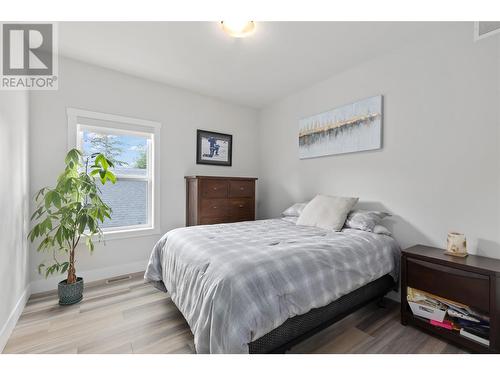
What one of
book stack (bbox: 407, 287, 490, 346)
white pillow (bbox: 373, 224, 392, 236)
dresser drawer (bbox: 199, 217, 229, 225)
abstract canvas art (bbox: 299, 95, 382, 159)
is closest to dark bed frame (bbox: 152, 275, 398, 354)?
book stack (bbox: 407, 287, 490, 346)

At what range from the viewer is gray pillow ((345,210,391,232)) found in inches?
86.6

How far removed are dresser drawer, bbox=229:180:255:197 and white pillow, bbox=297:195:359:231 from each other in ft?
3.43

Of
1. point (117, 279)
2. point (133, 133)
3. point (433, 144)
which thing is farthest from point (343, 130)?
point (117, 279)

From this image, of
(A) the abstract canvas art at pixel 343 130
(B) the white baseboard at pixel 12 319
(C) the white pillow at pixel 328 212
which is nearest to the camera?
(B) the white baseboard at pixel 12 319

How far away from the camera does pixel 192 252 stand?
1673mm

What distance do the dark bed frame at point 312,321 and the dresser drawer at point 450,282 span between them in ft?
1.02

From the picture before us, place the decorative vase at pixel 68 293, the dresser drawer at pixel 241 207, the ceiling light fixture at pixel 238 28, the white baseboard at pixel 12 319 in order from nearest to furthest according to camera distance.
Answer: the white baseboard at pixel 12 319 → the ceiling light fixture at pixel 238 28 → the decorative vase at pixel 68 293 → the dresser drawer at pixel 241 207

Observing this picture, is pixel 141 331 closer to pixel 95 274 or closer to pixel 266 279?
pixel 266 279

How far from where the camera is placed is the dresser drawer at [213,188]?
3051mm

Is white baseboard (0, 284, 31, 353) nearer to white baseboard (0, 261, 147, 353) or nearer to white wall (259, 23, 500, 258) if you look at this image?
white baseboard (0, 261, 147, 353)

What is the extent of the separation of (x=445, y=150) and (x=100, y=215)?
3.25 m

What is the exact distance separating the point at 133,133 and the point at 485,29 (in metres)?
3.57

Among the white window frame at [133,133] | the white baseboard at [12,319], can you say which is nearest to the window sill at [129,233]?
the white window frame at [133,133]

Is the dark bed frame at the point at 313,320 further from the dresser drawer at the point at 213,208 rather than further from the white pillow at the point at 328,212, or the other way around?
the dresser drawer at the point at 213,208
